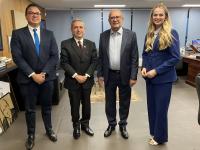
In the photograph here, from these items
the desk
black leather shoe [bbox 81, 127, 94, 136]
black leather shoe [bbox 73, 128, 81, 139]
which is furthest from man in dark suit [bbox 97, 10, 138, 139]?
the desk

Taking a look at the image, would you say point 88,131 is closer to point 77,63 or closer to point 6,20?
point 77,63

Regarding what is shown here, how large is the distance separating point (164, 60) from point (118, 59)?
21.9 inches

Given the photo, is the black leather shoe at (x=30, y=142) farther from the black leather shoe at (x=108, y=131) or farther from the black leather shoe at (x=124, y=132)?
the black leather shoe at (x=124, y=132)

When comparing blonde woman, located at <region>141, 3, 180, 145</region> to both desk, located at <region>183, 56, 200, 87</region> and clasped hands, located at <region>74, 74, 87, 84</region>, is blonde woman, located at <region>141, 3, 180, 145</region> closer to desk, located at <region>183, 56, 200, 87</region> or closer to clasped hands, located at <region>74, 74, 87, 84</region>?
clasped hands, located at <region>74, 74, 87, 84</region>

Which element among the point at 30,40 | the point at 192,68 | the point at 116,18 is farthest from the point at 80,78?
the point at 192,68

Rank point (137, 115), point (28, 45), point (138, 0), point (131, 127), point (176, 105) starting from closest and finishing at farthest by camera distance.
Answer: point (28, 45)
point (131, 127)
point (137, 115)
point (176, 105)
point (138, 0)

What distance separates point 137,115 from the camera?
3811mm

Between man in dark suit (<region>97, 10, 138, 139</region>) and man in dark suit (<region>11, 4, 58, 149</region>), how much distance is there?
2.10 ft

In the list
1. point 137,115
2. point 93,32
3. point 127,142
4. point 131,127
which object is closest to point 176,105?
point 137,115

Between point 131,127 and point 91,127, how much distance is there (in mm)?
597

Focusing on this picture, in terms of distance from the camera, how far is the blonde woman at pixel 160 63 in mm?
2441

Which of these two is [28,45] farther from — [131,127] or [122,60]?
[131,127]

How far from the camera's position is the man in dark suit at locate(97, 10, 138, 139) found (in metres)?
2.72

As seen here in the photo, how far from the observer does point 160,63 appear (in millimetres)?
2533
